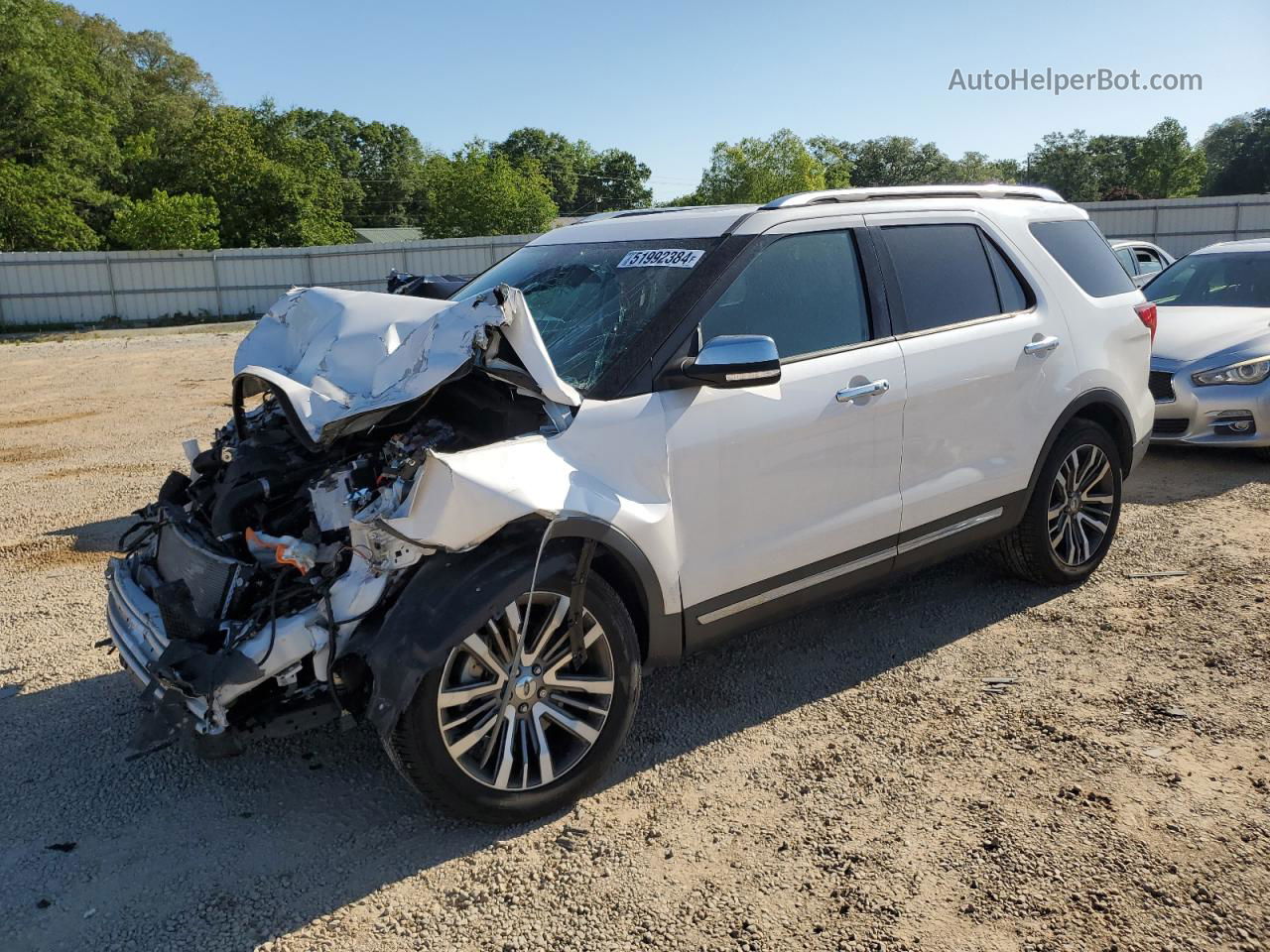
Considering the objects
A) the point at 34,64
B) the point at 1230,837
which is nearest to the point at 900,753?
the point at 1230,837

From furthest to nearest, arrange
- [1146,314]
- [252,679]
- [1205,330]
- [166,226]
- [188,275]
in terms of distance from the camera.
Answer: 1. [166,226]
2. [188,275]
3. [1205,330]
4. [1146,314]
5. [252,679]

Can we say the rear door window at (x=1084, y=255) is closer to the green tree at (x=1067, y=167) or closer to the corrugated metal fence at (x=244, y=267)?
the corrugated metal fence at (x=244, y=267)

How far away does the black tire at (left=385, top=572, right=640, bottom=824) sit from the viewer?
2.92 m

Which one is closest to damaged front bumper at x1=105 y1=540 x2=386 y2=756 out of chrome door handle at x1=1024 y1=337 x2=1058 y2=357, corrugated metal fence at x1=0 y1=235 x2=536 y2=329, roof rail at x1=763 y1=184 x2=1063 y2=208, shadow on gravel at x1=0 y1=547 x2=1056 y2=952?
shadow on gravel at x1=0 y1=547 x2=1056 y2=952

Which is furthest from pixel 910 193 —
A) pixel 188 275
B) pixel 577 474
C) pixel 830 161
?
pixel 830 161

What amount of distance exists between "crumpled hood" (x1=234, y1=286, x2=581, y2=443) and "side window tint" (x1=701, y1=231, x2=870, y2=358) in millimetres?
769

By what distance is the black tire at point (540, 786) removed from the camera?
9.59 ft

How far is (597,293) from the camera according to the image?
384 centimetres

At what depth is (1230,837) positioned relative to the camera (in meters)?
3.04

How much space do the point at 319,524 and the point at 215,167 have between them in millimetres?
48425

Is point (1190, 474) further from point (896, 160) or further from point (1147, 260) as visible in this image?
point (896, 160)

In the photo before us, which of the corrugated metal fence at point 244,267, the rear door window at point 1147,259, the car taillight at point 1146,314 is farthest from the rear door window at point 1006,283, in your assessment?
the corrugated metal fence at point 244,267

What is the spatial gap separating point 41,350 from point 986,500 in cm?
2232

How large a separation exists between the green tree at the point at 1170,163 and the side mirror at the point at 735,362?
8426 centimetres
